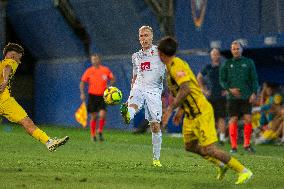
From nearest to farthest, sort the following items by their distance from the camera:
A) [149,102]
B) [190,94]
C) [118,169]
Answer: [190,94] → [118,169] → [149,102]

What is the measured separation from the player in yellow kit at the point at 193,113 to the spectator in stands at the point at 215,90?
9.91m

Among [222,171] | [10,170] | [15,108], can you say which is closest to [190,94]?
[222,171]

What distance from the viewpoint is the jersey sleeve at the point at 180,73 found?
33.3 ft

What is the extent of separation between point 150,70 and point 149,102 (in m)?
0.52

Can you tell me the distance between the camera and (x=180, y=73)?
401 inches

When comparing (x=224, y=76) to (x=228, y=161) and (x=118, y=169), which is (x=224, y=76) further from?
(x=228, y=161)

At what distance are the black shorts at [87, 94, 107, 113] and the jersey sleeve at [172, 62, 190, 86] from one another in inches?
501

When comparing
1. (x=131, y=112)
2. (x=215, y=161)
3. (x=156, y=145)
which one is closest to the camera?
(x=215, y=161)

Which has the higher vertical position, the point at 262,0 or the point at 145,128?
the point at 262,0

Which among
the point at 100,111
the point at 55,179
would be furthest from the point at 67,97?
the point at 55,179

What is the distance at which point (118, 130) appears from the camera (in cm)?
2944

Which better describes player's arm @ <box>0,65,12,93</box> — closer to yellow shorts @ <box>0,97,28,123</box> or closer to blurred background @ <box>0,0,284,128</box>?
yellow shorts @ <box>0,97,28,123</box>

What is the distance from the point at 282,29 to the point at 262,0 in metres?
1.13

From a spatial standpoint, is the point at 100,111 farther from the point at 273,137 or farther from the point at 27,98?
the point at 27,98
